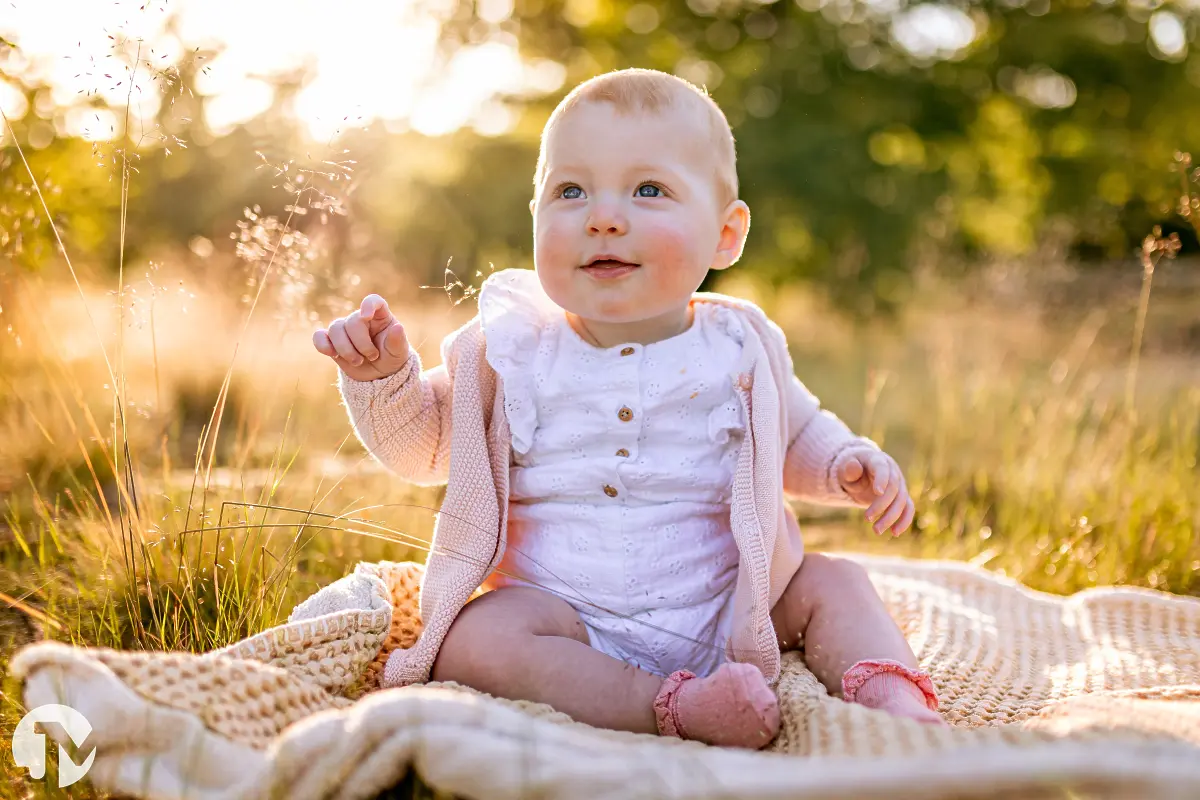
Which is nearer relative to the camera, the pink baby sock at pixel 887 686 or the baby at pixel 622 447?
the pink baby sock at pixel 887 686

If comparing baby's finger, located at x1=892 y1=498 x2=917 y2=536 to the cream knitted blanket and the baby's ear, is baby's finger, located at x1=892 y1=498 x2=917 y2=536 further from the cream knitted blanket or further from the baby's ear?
the baby's ear

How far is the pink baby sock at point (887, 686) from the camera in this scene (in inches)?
67.5

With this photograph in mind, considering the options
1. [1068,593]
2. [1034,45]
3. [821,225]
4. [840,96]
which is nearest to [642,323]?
[1068,593]

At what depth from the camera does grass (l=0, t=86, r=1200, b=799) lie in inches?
76.8

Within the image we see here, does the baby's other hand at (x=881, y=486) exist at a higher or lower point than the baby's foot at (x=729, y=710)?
higher

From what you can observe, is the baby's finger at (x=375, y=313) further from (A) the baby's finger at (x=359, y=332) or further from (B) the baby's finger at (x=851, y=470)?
(B) the baby's finger at (x=851, y=470)

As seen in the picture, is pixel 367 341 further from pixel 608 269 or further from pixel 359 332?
pixel 608 269

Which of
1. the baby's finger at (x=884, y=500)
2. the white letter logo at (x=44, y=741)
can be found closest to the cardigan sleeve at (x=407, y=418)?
the white letter logo at (x=44, y=741)

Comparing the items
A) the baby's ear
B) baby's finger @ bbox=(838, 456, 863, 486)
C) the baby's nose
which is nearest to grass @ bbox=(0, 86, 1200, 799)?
the baby's nose

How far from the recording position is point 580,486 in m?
1.97

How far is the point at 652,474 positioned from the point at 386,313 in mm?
566

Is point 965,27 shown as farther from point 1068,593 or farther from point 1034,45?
point 1068,593

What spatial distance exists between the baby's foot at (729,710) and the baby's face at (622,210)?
0.69 metres

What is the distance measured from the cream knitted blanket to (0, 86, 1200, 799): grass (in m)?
0.18
